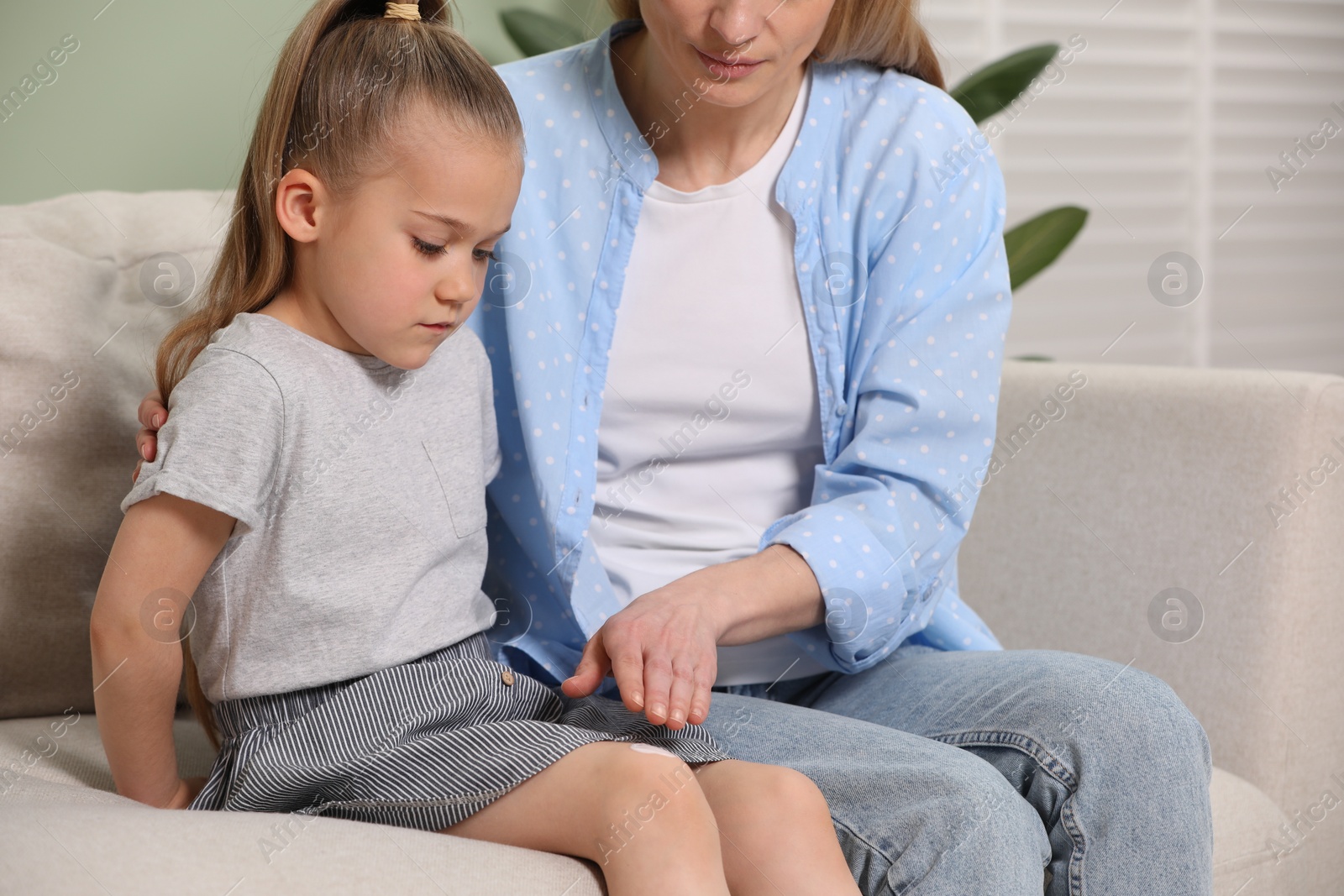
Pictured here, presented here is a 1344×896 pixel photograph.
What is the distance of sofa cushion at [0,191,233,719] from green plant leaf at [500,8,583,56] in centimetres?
82

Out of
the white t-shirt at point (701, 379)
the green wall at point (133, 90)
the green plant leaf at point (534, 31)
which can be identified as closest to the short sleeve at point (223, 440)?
the white t-shirt at point (701, 379)

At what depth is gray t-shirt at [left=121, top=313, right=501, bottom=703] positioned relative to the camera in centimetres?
74

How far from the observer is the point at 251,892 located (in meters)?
0.60

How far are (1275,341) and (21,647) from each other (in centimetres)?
285

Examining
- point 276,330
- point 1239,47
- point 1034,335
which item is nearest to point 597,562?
point 276,330

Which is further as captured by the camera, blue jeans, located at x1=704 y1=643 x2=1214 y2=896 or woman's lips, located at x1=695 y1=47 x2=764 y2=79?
woman's lips, located at x1=695 y1=47 x2=764 y2=79

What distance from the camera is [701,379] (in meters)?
1.00

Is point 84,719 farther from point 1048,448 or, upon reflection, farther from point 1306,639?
point 1306,639

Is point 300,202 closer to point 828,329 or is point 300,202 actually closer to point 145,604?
point 145,604

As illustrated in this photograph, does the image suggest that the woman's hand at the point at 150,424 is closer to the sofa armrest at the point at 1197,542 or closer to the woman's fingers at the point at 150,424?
the woman's fingers at the point at 150,424

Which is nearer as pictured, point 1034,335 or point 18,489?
point 18,489

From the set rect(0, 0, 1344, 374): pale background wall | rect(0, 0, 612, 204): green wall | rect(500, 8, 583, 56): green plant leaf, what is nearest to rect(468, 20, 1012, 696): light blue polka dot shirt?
rect(0, 0, 612, 204): green wall

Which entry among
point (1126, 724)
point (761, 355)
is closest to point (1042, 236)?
point (761, 355)

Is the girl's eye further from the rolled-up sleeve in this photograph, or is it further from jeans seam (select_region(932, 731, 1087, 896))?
jeans seam (select_region(932, 731, 1087, 896))
